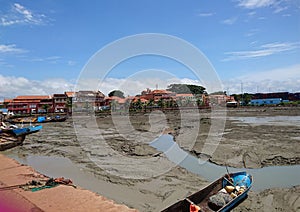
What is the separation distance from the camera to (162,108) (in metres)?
69.8

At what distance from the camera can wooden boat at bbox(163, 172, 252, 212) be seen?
644 centimetres

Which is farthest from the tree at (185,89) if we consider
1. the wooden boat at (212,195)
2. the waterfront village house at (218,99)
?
the wooden boat at (212,195)

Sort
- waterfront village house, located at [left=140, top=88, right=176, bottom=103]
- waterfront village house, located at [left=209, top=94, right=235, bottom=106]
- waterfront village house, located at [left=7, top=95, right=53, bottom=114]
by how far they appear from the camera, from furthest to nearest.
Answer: waterfront village house, located at [left=209, top=94, right=235, bottom=106] → waterfront village house, located at [left=140, top=88, right=176, bottom=103] → waterfront village house, located at [left=7, top=95, right=53, bottom=114]

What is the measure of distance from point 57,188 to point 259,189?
7.91 m

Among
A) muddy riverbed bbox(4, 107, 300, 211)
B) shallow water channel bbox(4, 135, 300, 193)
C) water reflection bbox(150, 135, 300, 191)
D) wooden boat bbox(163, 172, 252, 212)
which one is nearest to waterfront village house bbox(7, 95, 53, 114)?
muddy riverbed bbox(4, 107, 300, 211)

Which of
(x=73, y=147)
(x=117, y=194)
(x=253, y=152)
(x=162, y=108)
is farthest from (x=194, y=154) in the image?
(x=162, y=108)

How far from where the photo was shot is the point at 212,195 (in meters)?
8.34

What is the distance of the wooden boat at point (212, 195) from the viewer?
21.1 ft

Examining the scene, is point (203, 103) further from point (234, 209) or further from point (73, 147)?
point (234, 209)

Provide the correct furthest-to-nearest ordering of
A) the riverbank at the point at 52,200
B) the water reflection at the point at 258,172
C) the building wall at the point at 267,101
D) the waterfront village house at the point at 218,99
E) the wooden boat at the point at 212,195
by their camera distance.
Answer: the waterfront village house at the point at 218,99 < the building wall at the point at 267,101 < the water reflection at the point at 258,172 < the riverbank at the point at 52,200 < the wooden boat at the point at 212,195

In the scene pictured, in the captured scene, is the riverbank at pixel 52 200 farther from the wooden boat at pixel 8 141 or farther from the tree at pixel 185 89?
the tree at pixel 185 89

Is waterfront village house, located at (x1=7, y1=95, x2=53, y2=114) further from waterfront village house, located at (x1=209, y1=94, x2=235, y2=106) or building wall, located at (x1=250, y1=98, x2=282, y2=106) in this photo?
building wall, located at (x1=250, y1=98, x2=282, y2=106)

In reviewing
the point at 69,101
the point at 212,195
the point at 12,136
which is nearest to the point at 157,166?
the point at 212,195

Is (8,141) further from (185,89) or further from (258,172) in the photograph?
(185,89)
